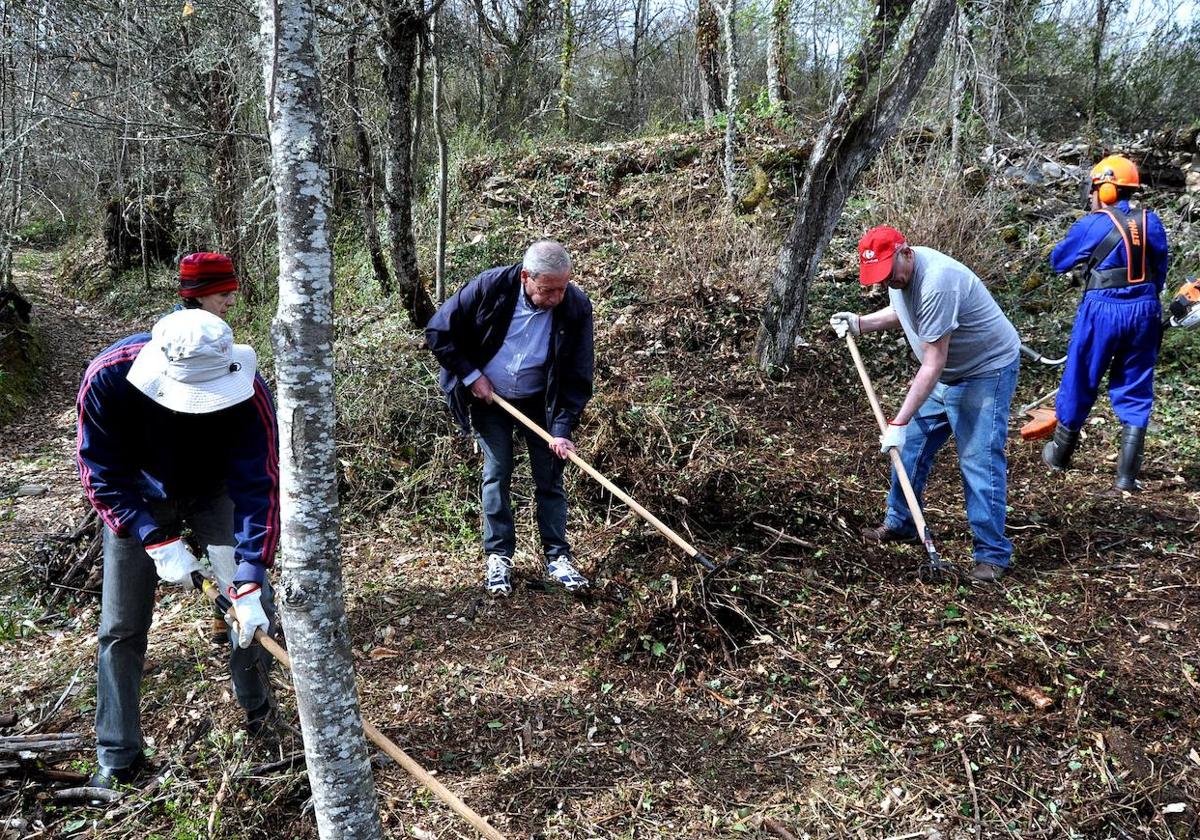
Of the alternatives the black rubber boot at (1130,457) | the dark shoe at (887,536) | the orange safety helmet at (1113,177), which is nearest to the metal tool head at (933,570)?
the dark shoe at (887,536)

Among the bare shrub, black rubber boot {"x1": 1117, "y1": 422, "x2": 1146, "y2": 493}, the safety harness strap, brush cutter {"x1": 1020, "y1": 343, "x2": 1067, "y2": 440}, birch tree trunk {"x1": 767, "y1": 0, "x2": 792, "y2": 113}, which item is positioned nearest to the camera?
the safety harness strap

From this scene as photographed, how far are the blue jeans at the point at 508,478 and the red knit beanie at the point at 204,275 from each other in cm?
152

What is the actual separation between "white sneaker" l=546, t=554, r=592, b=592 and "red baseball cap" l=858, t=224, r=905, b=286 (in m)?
2.16

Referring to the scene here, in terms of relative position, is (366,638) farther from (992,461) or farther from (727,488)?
(992,461)

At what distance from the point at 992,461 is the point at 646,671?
2.10 meters

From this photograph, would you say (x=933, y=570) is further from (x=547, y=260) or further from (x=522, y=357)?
(x=547, y=260)

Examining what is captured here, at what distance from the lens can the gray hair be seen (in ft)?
11.9

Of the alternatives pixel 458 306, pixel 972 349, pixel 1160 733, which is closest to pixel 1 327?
pixel 458 306

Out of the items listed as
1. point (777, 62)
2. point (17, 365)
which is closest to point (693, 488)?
point (17, 365)

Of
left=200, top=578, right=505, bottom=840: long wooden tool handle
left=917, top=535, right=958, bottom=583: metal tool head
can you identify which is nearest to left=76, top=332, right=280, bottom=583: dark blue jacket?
left=200, top=578, right=505, bottom=840: long wooden tool handle

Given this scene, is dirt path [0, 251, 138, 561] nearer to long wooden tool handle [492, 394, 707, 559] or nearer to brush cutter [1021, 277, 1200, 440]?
long wooden tool handle [492, 394, 707, 559]

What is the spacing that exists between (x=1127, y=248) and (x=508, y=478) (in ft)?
13.8

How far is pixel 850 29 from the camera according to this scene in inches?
244

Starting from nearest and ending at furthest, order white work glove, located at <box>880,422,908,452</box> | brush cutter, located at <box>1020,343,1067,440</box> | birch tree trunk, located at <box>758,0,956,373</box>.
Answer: white work glove, located at <box>880,422,908,452</box>, birch tree trunk, located at <box>758,0,956,373</box>, brush cutter, located at <box>1020,343,1067,440</box>
